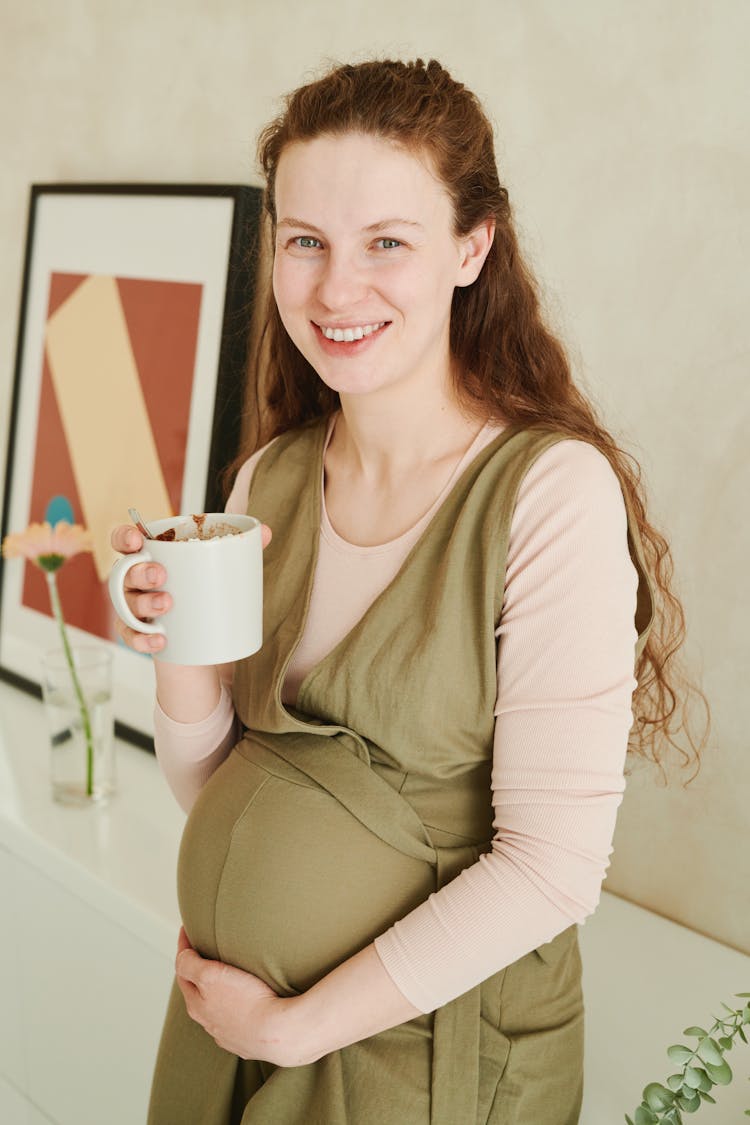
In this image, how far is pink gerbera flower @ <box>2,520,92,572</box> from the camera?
1.57m

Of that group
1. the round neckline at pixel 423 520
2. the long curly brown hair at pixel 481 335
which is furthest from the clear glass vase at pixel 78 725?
the round neckline at pixel 423 520

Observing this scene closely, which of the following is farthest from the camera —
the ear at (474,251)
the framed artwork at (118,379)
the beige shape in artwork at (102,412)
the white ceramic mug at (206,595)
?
the beige shape in artwork at (102,412)

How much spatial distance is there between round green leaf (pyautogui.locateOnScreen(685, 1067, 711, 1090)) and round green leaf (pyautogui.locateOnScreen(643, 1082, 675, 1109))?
0.02m

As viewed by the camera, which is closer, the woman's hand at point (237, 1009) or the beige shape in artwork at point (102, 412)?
the woman's hand at point (237, 1009)

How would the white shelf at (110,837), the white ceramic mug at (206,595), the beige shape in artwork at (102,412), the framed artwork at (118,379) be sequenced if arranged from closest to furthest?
the white ceramic mug at (206,595) → the white shelf at (110,837) → the framed artwork at (118,379) → the beige shape in artwork at (102,412)

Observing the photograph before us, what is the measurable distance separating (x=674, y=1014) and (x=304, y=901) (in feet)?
1.54

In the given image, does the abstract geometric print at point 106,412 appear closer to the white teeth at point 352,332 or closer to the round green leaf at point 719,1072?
the white teeth at point 352,332

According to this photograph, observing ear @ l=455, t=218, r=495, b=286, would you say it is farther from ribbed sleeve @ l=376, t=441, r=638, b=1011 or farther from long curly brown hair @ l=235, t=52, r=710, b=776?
ribbed sleeve @ l=376, t=441, r=638, b=1011

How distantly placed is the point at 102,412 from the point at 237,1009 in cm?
110

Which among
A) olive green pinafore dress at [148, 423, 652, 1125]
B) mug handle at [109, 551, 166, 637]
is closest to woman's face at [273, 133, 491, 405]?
olive green pinafore dress at [148, 423, 652, 1125]

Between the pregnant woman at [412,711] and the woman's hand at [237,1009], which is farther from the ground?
the pregnant woman at [412,711]

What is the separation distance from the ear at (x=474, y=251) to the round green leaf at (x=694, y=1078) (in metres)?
0.68

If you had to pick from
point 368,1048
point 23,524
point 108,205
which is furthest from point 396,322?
point 23,524

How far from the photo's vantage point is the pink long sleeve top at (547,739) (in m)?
0.85
